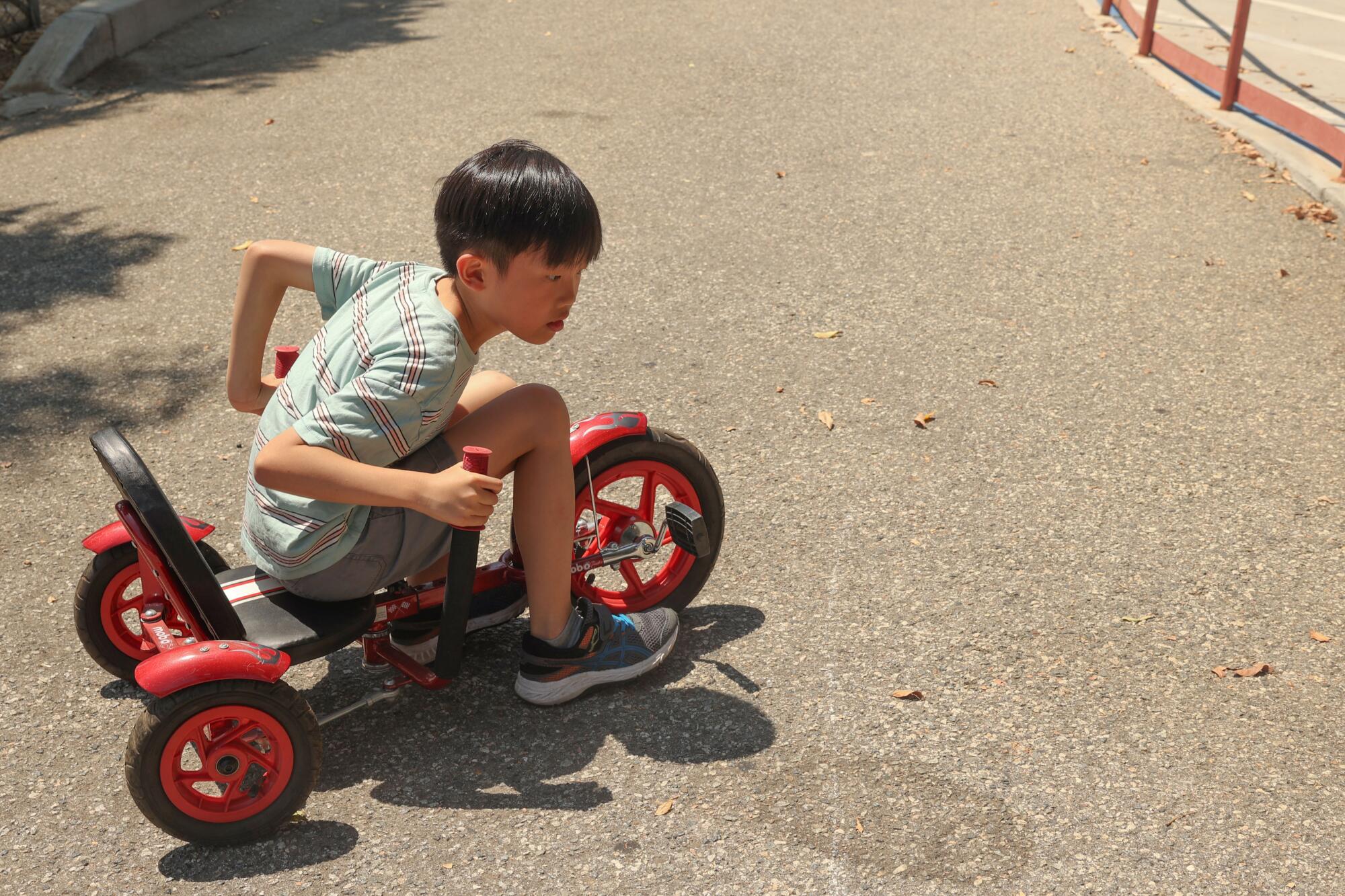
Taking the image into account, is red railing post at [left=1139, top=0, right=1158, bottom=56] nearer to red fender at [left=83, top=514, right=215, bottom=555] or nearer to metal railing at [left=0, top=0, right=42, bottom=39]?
metal railing at [left=0, top=0, right=42, bottom=39]

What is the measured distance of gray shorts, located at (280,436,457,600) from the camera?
2.73 meters

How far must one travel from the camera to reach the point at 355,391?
98.1 inches

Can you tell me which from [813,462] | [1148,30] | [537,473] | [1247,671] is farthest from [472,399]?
[1148,30]

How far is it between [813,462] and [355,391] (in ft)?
6.27

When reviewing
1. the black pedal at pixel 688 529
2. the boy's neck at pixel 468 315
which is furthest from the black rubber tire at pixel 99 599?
the black pedal at pixel 688 529

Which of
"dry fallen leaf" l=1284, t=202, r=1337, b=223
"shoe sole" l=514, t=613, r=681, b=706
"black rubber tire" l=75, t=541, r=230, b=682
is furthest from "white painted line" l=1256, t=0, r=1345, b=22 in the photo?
"black rubber tire" l=75, t=541, r=230, b=682

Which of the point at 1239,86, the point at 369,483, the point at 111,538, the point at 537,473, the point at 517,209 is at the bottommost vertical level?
the point at 111,538

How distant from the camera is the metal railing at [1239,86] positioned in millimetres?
6566

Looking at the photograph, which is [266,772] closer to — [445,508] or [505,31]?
[445,508]

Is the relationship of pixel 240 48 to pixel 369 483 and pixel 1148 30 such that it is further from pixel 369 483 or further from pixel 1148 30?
pixel 369 483

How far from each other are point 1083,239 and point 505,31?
16.4 ft

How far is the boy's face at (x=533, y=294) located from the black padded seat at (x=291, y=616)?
28.3 inches

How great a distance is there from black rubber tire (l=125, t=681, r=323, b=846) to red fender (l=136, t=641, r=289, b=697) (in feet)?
0.07

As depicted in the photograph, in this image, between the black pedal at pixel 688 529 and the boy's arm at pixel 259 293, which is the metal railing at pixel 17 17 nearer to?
the boy's arm at pixel 259 293
